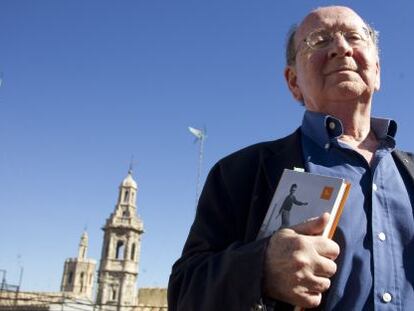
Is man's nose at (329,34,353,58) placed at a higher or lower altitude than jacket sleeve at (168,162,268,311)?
higher

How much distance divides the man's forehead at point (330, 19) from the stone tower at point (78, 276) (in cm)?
6426

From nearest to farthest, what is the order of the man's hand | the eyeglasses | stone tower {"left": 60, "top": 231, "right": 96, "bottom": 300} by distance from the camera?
the man's hand < the eyeglasses < stone tower {"left": 60, "top": 231, "right": 96, "bottom": 300}

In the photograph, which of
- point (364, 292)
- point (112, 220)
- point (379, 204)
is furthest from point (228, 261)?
point (112, 220)

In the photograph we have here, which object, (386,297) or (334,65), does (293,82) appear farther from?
(386,297)

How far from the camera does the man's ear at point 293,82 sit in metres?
2.41

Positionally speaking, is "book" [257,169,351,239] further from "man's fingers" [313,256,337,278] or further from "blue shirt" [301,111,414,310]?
"blue shirt" [301,111,414,310]

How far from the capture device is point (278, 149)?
2.00 m

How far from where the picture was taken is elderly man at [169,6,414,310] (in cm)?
143

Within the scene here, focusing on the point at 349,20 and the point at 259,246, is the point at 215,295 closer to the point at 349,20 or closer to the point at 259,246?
the point at 259,246

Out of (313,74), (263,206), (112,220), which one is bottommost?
(263,206)

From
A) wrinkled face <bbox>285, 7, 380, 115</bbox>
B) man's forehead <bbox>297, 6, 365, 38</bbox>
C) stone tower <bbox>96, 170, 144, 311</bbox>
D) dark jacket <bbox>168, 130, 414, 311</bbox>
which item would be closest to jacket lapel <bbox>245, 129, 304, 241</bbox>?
dark jacket <bbox>168, 130, 414, 311</bbox>

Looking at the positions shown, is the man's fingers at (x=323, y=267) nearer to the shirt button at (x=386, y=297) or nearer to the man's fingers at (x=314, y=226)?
the man's fingers at (x=314, y=226)

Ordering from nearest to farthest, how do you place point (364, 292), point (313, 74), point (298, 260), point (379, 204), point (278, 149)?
point (298, 260)
point (364, 292)
point (379, 204)
point (278, 149)
point (313, 74)

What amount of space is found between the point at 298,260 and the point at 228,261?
233mm
